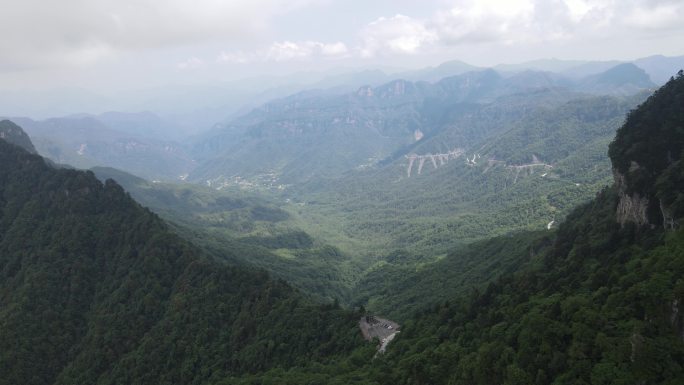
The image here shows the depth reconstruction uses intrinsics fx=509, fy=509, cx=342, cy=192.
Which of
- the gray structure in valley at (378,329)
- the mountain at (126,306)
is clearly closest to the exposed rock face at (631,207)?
the gray structure in valley at (378,329)

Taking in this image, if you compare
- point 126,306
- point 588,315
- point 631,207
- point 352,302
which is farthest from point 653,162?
point 352,302

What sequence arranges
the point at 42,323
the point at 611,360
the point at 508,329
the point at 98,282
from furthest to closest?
the point at 98,282 → the point at 42,323 → the point at 508,329 → the point at 611,360

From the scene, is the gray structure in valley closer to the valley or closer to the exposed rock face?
the valley

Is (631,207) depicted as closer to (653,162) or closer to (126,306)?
(653,162)

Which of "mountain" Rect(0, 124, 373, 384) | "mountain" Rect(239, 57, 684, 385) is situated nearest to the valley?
"mountain" Rect(239, 57, 684, 385)

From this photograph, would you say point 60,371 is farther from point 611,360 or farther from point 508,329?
point 611,360

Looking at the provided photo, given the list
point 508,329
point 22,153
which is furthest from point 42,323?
A: point 508,329
